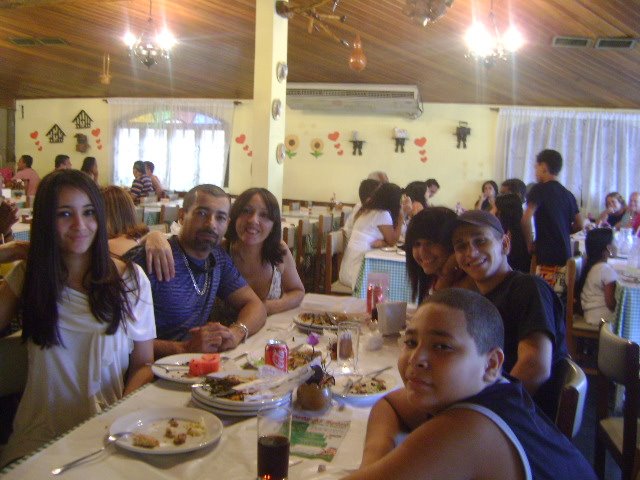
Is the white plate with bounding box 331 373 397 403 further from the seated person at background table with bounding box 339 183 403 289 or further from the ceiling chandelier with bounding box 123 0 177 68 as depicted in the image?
the ceiling chandelier with bounding box 123 0 177 68

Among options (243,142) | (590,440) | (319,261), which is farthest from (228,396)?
(243,142)

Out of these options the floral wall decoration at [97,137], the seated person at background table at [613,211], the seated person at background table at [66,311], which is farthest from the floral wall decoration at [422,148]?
the seated person at background table at [66,311]

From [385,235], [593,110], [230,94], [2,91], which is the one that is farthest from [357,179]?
[2,91]

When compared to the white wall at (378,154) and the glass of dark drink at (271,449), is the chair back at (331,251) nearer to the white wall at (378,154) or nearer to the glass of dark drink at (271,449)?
the glass of dark drink at (271,449)

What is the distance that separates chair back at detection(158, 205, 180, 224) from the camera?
23.9 feet

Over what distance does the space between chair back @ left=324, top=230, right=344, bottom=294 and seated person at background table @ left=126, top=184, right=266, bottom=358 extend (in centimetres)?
247

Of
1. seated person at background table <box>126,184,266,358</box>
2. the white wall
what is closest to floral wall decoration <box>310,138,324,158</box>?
the white wall

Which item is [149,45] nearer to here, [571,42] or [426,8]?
[426,8]

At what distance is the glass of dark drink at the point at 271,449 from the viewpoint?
1.33 meters

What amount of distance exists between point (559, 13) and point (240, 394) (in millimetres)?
5803

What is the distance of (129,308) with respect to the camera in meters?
1.95

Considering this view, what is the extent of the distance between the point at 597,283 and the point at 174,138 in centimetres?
882

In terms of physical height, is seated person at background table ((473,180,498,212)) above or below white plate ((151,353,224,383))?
above

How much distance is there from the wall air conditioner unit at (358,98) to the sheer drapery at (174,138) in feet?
5.33
